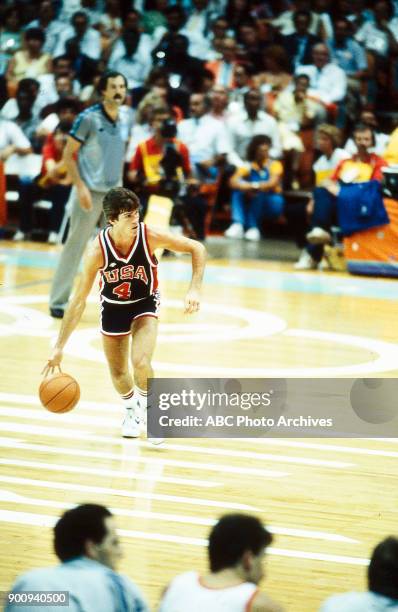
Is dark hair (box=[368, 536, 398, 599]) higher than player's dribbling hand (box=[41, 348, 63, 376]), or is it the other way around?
dark hair (box=[368, 536, 398, 599])

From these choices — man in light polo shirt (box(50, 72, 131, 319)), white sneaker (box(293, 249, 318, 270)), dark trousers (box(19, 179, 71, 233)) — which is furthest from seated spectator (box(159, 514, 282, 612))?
dark trousers (box(19, 179, 71, 233))

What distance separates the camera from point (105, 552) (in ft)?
13.1

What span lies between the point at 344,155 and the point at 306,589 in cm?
1040

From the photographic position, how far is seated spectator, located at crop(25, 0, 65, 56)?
19.4 meters

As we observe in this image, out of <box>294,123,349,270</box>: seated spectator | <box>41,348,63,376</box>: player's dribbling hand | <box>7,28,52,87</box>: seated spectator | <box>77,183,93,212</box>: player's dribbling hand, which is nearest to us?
<box>41,348,63,376</box>: player's dribbling hand

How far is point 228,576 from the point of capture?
3912 millimetres

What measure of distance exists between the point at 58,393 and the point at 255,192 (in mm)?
9544

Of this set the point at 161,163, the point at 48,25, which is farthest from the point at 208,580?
the point at 48,25

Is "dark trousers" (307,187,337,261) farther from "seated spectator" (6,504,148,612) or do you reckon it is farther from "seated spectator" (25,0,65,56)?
"seated spectator" (6,504,148,612)

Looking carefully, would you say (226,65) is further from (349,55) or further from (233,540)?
(233,540)

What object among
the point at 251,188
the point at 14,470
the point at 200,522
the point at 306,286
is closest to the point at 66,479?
the point at 14,470

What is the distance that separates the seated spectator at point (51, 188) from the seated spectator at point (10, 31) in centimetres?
335

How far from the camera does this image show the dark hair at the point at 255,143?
16625 millimetres

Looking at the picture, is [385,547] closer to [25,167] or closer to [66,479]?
[66,479]
